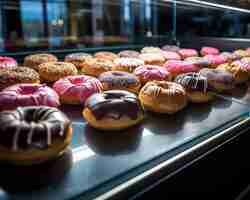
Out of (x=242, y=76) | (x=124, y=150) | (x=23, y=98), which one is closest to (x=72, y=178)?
(x=124, y=150)

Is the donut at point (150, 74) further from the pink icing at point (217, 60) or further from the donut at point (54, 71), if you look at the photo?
the pink icing at point (217, 60)

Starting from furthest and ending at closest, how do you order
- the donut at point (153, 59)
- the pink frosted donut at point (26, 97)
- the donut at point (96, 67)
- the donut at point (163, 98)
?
the donut at point (153, 59), the donut at point (96, 67), the donut at point (163, 98), the pink frosted donut at point (26, 97)

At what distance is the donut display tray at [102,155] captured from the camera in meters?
0.70

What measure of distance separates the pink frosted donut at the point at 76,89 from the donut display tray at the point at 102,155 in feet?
0.14

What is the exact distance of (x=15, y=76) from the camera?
1.35 metres

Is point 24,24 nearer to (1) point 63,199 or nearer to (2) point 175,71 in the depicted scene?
(2) point 175,71

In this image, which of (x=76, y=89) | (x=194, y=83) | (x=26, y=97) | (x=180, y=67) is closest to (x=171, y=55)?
(x=180, y=67)

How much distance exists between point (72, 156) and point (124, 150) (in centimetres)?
16

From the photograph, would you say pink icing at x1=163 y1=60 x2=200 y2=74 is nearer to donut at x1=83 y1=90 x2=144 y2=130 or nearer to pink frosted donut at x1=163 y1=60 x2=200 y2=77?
pink frosted donut at x1=163 y1=60 x2=200 y2=77

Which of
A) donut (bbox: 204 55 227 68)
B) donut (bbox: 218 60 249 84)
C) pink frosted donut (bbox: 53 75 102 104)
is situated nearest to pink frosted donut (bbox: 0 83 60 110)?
pink frosted donut (bbox: 53 75 102 104)

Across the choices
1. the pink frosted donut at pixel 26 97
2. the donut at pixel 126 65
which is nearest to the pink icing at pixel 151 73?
the donut at pixel 126 65

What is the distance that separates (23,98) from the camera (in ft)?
3.41

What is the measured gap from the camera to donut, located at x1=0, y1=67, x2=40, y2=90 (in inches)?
52.2

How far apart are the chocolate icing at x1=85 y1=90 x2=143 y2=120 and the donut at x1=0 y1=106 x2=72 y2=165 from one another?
8.3 inches
